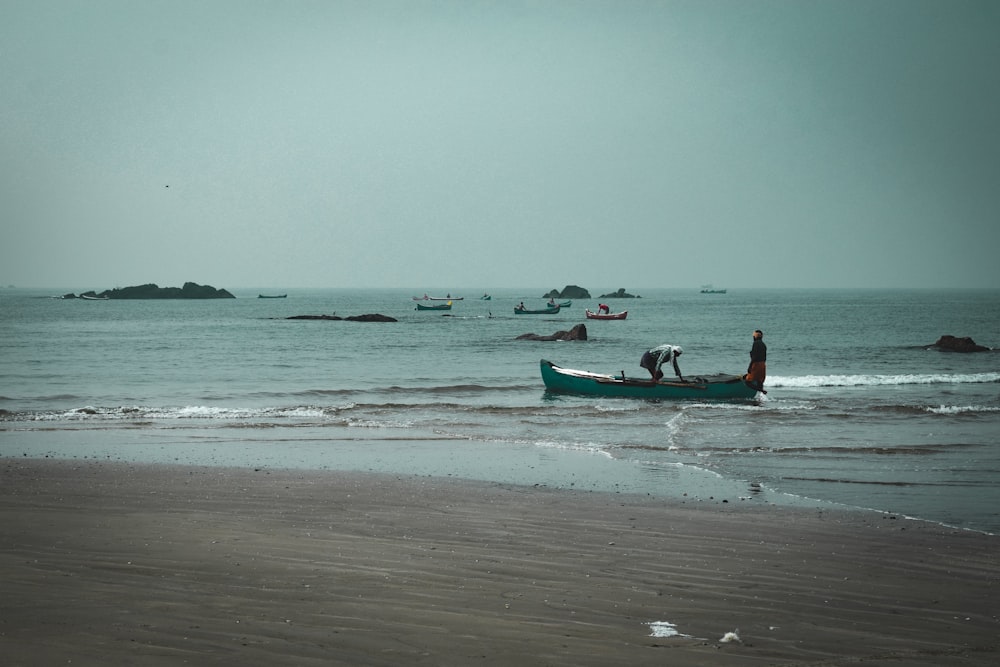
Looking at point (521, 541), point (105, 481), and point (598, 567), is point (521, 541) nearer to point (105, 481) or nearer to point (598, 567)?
point (598, 567)

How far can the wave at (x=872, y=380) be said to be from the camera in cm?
3469

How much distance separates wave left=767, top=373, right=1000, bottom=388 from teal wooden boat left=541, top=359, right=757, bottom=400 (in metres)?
7.12

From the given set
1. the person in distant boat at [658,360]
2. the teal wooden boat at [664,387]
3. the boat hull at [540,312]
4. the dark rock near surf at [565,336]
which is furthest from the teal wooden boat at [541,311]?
the person in distant boat at [658,360]

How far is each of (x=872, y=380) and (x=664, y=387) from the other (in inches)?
529

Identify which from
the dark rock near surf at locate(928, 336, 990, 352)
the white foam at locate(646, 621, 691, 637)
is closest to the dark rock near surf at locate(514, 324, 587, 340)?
the dark rock near surf at locate(928, 336, 990, 352)

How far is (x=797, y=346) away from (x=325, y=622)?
5755 cm

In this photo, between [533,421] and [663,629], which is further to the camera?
[533,421]

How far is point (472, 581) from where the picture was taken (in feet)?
24.4

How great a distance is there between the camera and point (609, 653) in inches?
228

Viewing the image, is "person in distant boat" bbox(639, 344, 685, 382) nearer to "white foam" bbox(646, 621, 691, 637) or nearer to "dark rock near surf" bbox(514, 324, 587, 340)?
"white foam" bbox(646, 621, 691, 637)

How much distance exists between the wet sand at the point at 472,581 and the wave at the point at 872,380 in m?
24.9

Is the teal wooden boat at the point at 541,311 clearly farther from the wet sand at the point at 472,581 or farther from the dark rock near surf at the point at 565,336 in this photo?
the wet sand at the point at 472,581

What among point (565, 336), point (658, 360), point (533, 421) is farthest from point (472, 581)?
point (565, 336)

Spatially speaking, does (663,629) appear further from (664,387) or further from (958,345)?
(958,345)
